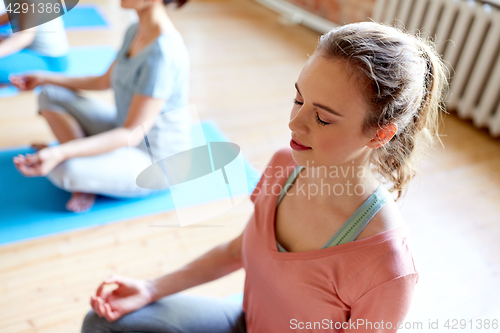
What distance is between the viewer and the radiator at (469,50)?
2488 millimetres

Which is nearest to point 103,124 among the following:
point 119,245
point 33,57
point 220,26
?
point 33,57

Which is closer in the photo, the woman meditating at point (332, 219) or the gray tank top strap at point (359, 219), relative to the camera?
the woman meditating at point (332, 219)

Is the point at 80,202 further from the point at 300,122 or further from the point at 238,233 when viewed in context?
the point at 300,122

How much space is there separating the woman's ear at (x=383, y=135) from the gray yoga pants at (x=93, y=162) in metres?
0.94

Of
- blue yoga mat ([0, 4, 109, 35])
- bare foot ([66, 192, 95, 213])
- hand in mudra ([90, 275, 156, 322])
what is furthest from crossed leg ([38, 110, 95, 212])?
blue yoga mat ([0, 4, 109, 35])

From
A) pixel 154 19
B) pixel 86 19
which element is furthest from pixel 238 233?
pixel 86 19

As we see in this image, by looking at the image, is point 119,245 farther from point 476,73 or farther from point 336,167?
point 476,73

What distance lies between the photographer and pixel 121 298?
916 millimetres

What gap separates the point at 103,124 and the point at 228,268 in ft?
3.62

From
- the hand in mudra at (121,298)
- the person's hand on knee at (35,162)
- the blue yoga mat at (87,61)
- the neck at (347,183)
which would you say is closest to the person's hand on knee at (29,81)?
the person's hand on knee at (35,162)

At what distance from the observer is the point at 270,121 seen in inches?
102

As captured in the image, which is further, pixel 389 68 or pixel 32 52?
pixel 32 52

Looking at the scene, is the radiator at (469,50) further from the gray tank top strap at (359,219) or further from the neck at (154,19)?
the gray tank top strap at (359,219)

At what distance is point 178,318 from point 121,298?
0.43 ft
